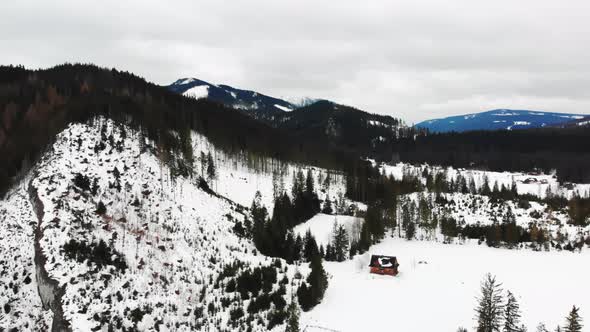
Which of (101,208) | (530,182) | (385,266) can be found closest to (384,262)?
(385,266)

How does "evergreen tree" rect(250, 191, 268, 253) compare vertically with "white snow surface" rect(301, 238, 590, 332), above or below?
above

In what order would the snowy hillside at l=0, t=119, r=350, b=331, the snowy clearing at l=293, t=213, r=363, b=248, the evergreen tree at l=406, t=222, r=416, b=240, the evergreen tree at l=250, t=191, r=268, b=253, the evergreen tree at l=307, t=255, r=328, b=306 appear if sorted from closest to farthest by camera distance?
1. the snowy hillside at l=0, t=119, r=350, b=331
2. the evergreen tree at l=307, t=255, r=328, b=306
3. the evergreen tree at l=250, t=191, r=268, b=253
4. the snowy clearing at l=293, t=213, r=363, b=248
5. the evergreen tree at l=406, t=222, r=416, b=240

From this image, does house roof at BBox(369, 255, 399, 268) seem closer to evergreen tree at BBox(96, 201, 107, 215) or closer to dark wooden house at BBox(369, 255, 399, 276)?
dark wooden house at BBox(369, 255, 399, 276)

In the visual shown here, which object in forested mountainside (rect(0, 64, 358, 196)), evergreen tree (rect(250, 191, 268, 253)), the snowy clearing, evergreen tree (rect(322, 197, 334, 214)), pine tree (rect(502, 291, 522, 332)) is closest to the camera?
pine tree (rect(502, 291, 522, 332))

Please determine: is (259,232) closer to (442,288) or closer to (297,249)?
(297,249)

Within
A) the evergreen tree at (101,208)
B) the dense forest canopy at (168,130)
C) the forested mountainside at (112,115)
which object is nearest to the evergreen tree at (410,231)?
the dense forest canopy at (168,130)

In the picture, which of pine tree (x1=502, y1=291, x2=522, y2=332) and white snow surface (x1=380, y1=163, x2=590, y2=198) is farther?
white snow surface (x1=380, y1=163, x2=590, y2=198)

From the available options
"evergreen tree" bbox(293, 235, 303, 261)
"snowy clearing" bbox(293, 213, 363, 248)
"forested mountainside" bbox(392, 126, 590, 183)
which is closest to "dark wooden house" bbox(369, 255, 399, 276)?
"evergreen tree" bbox(293, 235, 303, 261)
